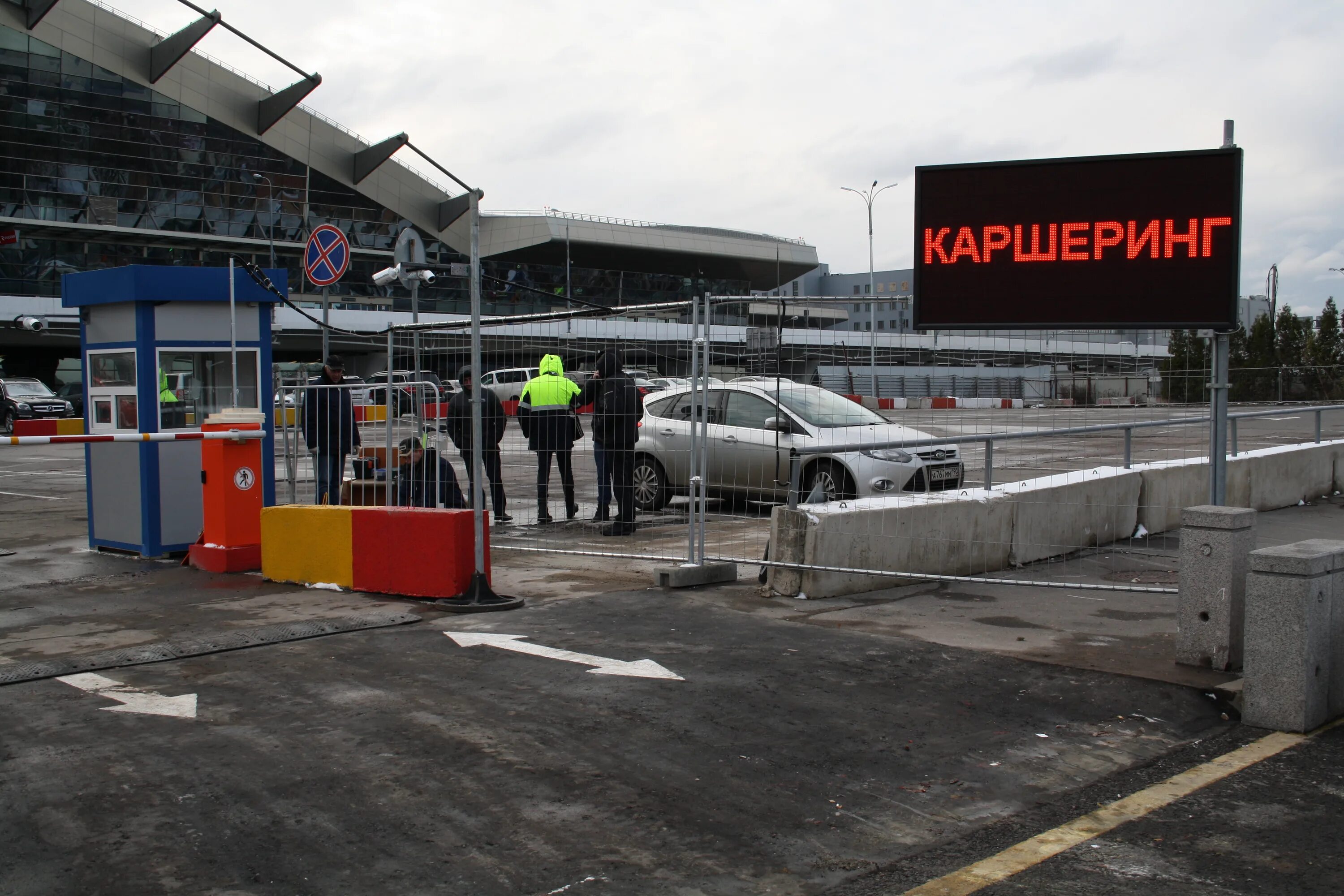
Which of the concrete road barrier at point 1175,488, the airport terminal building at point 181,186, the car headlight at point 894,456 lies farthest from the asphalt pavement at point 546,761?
the airport terminal building at point 181,186

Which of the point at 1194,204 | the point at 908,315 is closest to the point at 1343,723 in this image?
the point at 1194,204

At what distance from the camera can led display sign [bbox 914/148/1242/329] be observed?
22.5 feet

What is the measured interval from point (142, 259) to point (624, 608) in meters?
60.0

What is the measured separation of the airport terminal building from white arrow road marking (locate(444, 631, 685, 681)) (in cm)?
4458

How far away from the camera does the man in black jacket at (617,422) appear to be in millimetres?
11148

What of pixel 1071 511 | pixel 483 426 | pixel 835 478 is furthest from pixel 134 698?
pixel 1071 511

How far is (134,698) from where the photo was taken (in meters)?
5.91

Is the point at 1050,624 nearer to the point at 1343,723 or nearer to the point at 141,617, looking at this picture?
the point at 1343,723

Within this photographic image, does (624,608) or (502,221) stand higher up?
(502,221)

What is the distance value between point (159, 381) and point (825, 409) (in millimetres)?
6435

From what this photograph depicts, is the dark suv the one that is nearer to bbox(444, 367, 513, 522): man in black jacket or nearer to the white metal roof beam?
the white metal roof beam

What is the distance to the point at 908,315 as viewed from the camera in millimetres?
8023

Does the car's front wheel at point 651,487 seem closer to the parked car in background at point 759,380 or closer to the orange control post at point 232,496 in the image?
the parked car in background at point 759,380

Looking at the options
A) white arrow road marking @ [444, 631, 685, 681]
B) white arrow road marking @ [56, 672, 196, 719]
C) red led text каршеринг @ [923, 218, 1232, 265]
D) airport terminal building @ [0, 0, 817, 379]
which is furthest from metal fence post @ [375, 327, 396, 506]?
airport terminal building @ [0, 0, 817, 379]
